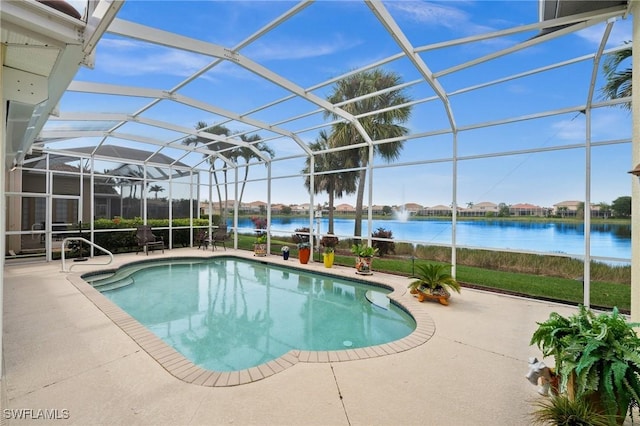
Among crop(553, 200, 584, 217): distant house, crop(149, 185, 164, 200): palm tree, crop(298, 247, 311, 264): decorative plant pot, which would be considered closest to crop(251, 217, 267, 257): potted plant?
crop(298, 247, 311, 264): decorative plant pot

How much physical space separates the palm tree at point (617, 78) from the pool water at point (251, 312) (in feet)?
16.8

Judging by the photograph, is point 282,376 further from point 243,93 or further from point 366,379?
point 243,93

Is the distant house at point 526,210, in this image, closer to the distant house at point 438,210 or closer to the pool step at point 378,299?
the distant house at point 438,210

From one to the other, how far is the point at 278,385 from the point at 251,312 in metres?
2.98

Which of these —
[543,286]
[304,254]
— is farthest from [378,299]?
[543,286]

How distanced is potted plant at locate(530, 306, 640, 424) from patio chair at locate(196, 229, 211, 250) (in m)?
11.7

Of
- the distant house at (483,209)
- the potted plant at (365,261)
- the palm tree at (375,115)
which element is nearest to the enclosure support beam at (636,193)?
the distant house at (483,209)

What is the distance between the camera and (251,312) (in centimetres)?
542

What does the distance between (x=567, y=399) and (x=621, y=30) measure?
495 cm

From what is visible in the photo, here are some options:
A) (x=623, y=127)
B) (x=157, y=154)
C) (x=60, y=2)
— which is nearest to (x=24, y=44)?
(x=60, y=2)

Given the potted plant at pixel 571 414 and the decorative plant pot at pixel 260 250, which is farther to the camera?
the decorative plant pot at pixel 260 250

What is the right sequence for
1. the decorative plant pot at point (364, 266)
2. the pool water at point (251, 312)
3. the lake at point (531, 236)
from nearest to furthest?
1. the pool water at point (251, 312)
2. the lake at point (531, 236)
3. the decorative plant pot at point (364, 266)

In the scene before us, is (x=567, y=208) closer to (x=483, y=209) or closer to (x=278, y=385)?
(x=483, y=209)

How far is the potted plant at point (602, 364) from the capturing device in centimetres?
189
